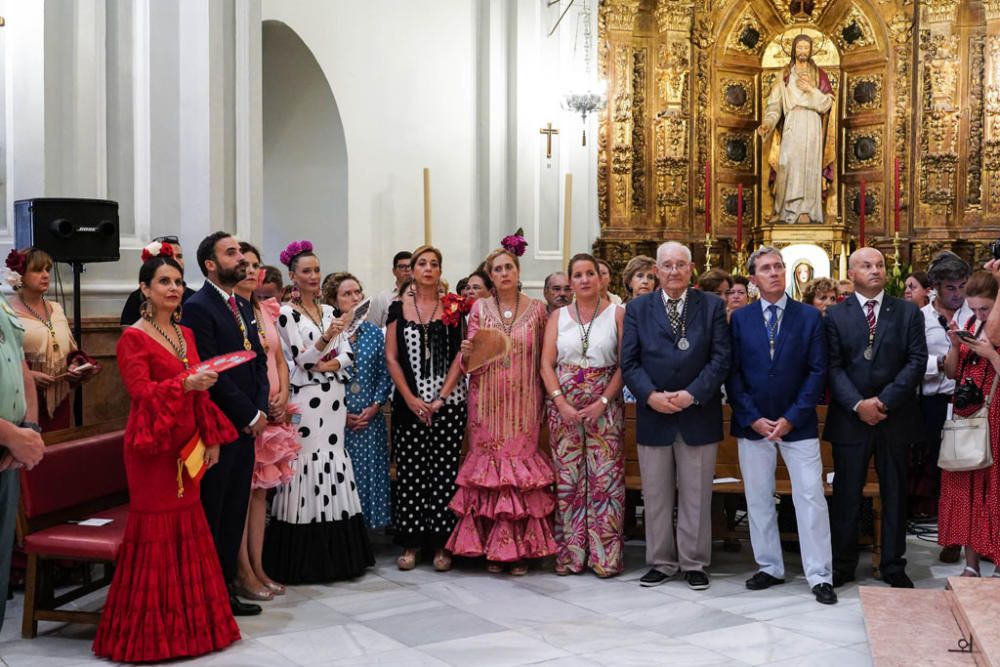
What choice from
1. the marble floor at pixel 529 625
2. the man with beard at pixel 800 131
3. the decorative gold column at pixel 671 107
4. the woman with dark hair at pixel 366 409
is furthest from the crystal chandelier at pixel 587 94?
the marble floor at pixel 529 625

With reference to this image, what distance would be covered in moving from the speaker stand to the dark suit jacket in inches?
150

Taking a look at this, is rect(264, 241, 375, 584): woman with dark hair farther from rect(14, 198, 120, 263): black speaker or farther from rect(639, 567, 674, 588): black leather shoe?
rect(639, 567, 674, 588): black leather shoe

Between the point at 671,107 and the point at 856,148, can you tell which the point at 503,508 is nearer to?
the point at 671,107

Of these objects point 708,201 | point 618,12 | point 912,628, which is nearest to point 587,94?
point 618,12

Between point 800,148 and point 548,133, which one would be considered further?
point 800,148

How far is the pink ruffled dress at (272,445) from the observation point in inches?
210

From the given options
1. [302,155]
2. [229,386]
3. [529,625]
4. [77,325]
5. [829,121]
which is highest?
[829,121]

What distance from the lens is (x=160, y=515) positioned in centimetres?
441

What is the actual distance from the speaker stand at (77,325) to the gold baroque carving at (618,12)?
21.6ft

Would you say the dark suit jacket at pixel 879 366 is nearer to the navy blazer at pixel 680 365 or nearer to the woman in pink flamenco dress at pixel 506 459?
the navy blazer at pixel 680 365

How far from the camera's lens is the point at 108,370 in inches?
256

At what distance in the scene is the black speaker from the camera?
18.7ft

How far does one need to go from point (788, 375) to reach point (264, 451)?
253cm

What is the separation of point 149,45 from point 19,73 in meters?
0.86
